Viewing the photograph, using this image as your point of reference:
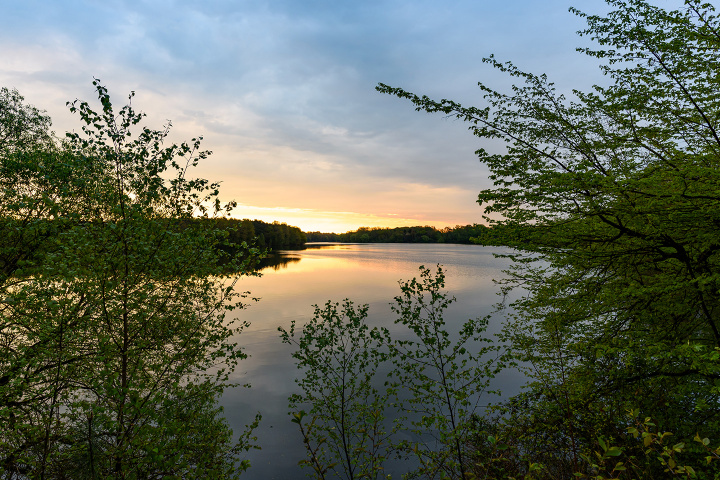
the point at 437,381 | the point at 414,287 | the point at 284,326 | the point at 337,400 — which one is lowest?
the point at 284,326

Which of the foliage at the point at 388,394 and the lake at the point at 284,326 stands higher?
the foliage at the point at 388,394

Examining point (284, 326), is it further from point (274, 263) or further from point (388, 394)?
point (274, 263)

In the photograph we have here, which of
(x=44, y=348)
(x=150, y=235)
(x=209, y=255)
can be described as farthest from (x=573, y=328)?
(x=44, y=348)

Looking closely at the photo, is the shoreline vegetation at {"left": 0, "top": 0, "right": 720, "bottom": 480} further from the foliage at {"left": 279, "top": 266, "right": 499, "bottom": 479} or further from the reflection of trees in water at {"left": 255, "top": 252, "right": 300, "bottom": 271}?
the reflection of trees in water at {"left": 255, "top": 252, "right": 300, "bottom": 271}

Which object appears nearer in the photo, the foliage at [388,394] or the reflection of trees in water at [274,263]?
the foliage at [388,394]

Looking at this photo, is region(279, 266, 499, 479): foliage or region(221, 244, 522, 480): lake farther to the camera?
region(221, 244, 522, 480): lake

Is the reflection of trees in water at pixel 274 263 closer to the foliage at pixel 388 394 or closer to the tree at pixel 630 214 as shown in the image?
the foliage at pixel 388 394

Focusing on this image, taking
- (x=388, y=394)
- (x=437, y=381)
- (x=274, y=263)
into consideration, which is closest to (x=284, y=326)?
(x=437, y=381)

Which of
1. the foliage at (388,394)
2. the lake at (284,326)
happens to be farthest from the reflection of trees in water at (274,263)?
the foliage at (388,394)

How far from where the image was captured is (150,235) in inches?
247

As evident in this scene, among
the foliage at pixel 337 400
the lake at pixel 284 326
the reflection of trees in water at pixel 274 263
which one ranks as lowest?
the lake at pixel 284 326

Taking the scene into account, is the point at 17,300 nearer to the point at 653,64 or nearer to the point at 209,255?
the point at 209,255

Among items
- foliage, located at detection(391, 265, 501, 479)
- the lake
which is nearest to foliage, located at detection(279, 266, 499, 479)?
foliage, located at detection(391, 265, 501, 479)

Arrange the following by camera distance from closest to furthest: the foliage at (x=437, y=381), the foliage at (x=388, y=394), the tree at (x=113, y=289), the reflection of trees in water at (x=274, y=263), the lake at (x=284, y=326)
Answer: the tree at (x=113, y=289), the foliage at (x=388, y=394), the foliage at (x=437, y=381), the lake at (x=284, y=326), the reflection of trees in water at (x=274, y=263)
